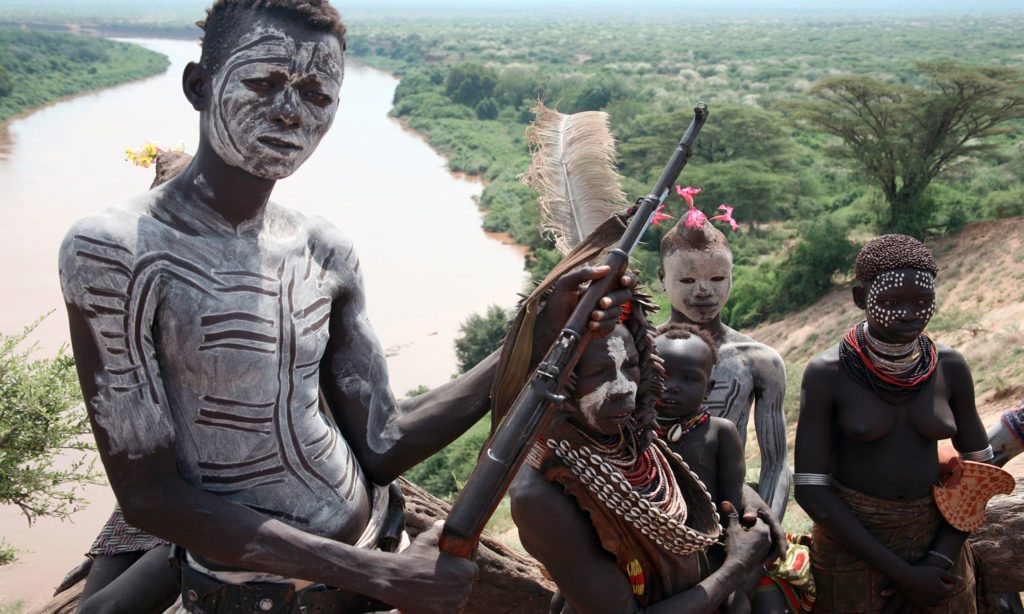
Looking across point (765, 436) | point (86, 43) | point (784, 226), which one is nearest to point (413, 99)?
point (86, 43)

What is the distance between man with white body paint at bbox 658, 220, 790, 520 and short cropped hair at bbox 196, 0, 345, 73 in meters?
2.01

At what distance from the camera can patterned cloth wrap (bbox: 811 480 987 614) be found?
3.13 m

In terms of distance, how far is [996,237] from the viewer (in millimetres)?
19312

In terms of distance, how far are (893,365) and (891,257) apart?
384mm

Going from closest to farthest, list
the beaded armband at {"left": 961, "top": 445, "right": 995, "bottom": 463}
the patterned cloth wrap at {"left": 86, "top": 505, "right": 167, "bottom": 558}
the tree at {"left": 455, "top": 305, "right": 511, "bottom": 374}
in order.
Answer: the patterned cloth wrap at {"left": 86, "top": 505, "right": 167, "bottom": 558} < the beaded armband at {"left": 961, "top": 445, "right": 995, "bottom": 463} < the tree at {"left": 455, "top": 305, "right": 511, "bottom": 374}

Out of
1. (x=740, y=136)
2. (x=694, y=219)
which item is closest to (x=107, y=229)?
(x=694, y=219)

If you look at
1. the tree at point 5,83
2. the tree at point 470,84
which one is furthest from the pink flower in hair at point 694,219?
the tree at point 470,84

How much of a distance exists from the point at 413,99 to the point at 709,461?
52746 millimetres

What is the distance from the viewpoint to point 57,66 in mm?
53000

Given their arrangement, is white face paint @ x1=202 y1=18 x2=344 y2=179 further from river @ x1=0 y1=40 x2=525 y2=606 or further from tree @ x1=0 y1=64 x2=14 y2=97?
tree @ x1=0 y1=64 x2=14 y2=97

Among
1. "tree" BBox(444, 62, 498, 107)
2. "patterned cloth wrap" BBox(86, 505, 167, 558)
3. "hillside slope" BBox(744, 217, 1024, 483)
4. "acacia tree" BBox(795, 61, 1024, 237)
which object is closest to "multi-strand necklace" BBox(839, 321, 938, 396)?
"patterned cloth wrap" BBox(86, 505, 167, 558)

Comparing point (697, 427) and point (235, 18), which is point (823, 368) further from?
point (235, 18)

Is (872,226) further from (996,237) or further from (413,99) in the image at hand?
(413,99)

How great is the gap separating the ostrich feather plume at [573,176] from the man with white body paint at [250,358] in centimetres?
48
